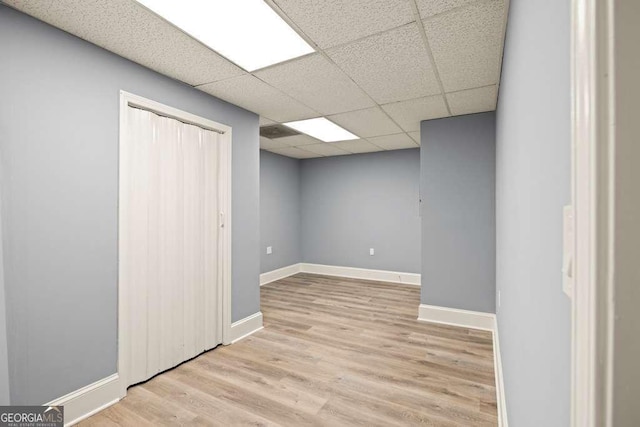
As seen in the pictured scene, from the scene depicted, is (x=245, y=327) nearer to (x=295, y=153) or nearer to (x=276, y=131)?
(x=276, y=131)

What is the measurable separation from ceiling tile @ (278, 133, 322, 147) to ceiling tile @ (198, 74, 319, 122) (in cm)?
89

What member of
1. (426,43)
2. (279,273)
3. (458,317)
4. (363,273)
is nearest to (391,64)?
(426,43)

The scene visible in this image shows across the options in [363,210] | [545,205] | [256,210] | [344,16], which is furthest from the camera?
[363,210]

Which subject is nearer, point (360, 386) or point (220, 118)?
point (360, 386)

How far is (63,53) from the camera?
178 centimetres

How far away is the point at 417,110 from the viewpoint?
10.4 ft

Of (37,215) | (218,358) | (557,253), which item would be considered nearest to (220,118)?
(37,215)

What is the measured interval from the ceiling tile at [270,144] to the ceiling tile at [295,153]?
19cm

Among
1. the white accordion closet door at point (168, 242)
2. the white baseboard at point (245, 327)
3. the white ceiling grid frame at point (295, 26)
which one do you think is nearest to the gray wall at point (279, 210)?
the white baseboard at point (245, 327)

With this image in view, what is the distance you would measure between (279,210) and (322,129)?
2.20 meters

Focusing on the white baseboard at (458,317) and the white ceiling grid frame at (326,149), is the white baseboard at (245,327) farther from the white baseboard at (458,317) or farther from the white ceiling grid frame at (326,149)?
the white ceiling grid frame at (326,149)

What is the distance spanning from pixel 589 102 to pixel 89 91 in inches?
96.7

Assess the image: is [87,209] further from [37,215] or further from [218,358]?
[218,358]

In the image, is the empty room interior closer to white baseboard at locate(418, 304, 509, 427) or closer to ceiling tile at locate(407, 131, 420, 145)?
white baseboard at locate(418, 304, 509, 427)
